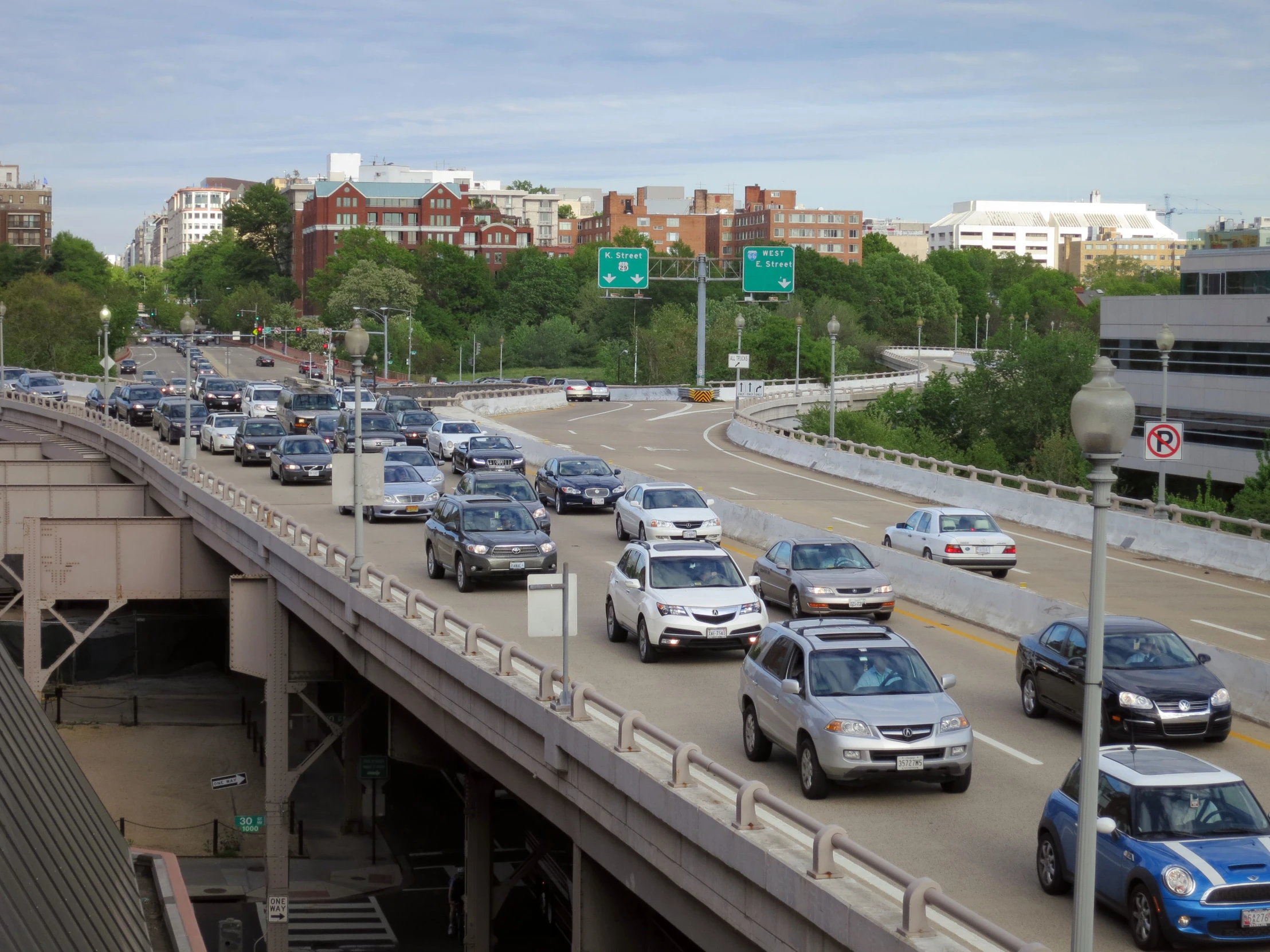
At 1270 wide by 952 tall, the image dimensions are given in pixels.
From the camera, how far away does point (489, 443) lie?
50.1m

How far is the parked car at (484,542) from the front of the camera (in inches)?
1091

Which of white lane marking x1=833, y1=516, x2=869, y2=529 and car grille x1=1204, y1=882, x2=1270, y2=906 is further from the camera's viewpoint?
white lane marking x1=833, y1=516, x2=869, y2=529

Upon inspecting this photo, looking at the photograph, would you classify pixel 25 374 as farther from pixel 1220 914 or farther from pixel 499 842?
pixel 1220 914

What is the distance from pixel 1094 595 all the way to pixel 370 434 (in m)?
45.7

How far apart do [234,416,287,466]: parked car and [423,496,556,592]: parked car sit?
23.4 meters

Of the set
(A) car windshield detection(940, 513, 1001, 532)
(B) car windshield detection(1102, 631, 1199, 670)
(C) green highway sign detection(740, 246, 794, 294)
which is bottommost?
(A) car windshield detection(940, 513, 1001, 532)

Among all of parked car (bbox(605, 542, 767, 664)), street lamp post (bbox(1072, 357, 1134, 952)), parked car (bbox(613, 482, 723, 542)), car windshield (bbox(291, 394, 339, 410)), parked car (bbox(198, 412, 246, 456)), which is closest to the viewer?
street lamp post (bbox(1072, 357, 1134, 952))

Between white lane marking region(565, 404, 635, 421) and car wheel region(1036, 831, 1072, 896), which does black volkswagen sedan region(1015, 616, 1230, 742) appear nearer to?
car wheel region(1036, 831, 1072, 896)

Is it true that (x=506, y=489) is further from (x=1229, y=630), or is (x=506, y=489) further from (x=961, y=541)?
(x=1229, y=630)

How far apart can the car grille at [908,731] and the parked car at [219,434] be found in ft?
144

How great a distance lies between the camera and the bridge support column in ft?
81.8

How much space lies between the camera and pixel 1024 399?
285ft

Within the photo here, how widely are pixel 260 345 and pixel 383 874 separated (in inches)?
6511

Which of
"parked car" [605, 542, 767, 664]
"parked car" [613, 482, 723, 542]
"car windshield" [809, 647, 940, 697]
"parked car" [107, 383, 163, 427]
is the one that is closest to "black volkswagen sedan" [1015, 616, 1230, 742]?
"car windshield" [809, 647, 940, 697]
